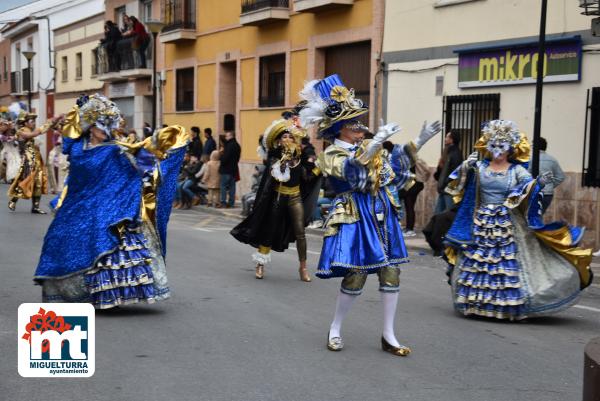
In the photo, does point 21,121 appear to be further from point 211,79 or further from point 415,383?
point 415,383

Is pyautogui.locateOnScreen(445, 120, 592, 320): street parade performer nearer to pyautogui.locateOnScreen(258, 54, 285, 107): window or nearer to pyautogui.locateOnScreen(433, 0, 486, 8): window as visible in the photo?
pyautogui.locateOnScreen(433, 0, 486, 8): window

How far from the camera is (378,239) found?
657 centimetres

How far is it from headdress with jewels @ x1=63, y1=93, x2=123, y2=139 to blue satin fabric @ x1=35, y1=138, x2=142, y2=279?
104mm

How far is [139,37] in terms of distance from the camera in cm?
3131

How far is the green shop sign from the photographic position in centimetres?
1414

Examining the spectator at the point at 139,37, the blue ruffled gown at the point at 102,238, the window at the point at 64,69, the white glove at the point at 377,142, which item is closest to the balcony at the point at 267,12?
the spectator at the point at 139,37

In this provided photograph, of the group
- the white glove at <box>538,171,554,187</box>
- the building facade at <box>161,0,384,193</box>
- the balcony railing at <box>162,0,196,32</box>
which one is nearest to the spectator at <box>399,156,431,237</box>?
the building facade at <box>161,0,384,193</box>

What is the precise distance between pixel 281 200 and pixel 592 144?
19.3ft

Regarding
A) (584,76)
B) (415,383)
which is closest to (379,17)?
(584,76)

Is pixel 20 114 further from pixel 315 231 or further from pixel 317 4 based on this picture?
pixel 317 4

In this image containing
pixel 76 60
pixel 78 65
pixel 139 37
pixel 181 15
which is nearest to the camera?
pixel 181 15

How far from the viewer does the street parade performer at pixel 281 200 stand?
10.2 m

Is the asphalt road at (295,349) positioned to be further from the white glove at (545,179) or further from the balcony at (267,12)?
the balcony at (267,12)
